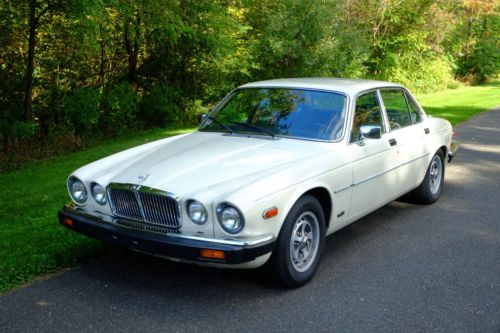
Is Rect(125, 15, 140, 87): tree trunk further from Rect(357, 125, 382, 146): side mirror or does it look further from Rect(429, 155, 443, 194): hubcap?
Rect(357, 125, 382, 146): side mirror

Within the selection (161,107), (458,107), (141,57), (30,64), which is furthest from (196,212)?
(458,107)

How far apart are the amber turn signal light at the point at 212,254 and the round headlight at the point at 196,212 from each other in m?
0.23

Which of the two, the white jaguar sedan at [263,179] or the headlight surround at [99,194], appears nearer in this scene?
the white jaguar sedan at [263,179]

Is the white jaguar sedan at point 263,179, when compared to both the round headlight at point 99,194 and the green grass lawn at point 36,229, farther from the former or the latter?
the green grass lawn at point 36,229

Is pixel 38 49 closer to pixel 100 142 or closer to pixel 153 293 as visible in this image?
pixel 100 142

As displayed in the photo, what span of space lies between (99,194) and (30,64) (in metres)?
8.34

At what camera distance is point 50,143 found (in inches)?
472

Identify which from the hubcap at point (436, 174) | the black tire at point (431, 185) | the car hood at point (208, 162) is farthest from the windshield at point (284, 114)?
the hubcap at point (436, 174)

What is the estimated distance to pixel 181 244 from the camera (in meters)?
3.79

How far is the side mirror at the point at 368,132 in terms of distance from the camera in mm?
5078

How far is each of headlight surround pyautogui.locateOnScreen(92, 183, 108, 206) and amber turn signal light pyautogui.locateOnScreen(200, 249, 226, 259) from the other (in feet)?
3.60

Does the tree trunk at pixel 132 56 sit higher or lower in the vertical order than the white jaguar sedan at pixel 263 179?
higher

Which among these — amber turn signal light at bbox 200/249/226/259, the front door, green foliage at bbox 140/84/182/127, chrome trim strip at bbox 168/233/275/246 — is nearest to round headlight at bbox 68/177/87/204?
chrome trim strip at bbox 168/233/275/246

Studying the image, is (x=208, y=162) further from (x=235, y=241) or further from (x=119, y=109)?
(x=119, y=109)
